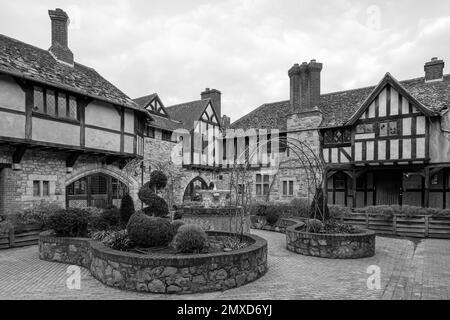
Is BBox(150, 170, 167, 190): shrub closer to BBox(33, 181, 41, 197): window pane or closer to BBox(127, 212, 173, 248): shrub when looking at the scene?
BBox(127, 212, 173, 248): shrub

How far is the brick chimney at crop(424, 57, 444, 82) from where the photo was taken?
18.3 metres

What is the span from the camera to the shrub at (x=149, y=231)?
23.1 ft

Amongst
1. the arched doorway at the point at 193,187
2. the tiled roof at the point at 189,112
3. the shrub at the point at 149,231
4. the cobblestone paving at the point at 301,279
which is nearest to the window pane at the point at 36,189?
the cobblestone paving at the point at 301,279

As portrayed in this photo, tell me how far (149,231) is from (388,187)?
15.8 meters

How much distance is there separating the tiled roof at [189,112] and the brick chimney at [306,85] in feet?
22.9

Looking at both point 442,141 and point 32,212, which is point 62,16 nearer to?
point 32,212

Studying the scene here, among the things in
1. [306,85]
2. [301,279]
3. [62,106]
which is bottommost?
[301,279]

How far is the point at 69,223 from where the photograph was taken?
877 cm

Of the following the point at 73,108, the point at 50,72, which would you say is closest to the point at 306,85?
the point at 73,108

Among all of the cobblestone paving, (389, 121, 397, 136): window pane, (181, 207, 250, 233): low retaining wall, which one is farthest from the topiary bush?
(389, 121, 397, 136): window pane

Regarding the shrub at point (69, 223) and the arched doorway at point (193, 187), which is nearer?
the shrub at point (69, 223)

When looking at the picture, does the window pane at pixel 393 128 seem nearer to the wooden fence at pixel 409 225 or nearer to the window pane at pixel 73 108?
the wooden fence at pixel 409 225

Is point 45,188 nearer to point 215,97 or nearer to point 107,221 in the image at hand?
point 107,221
